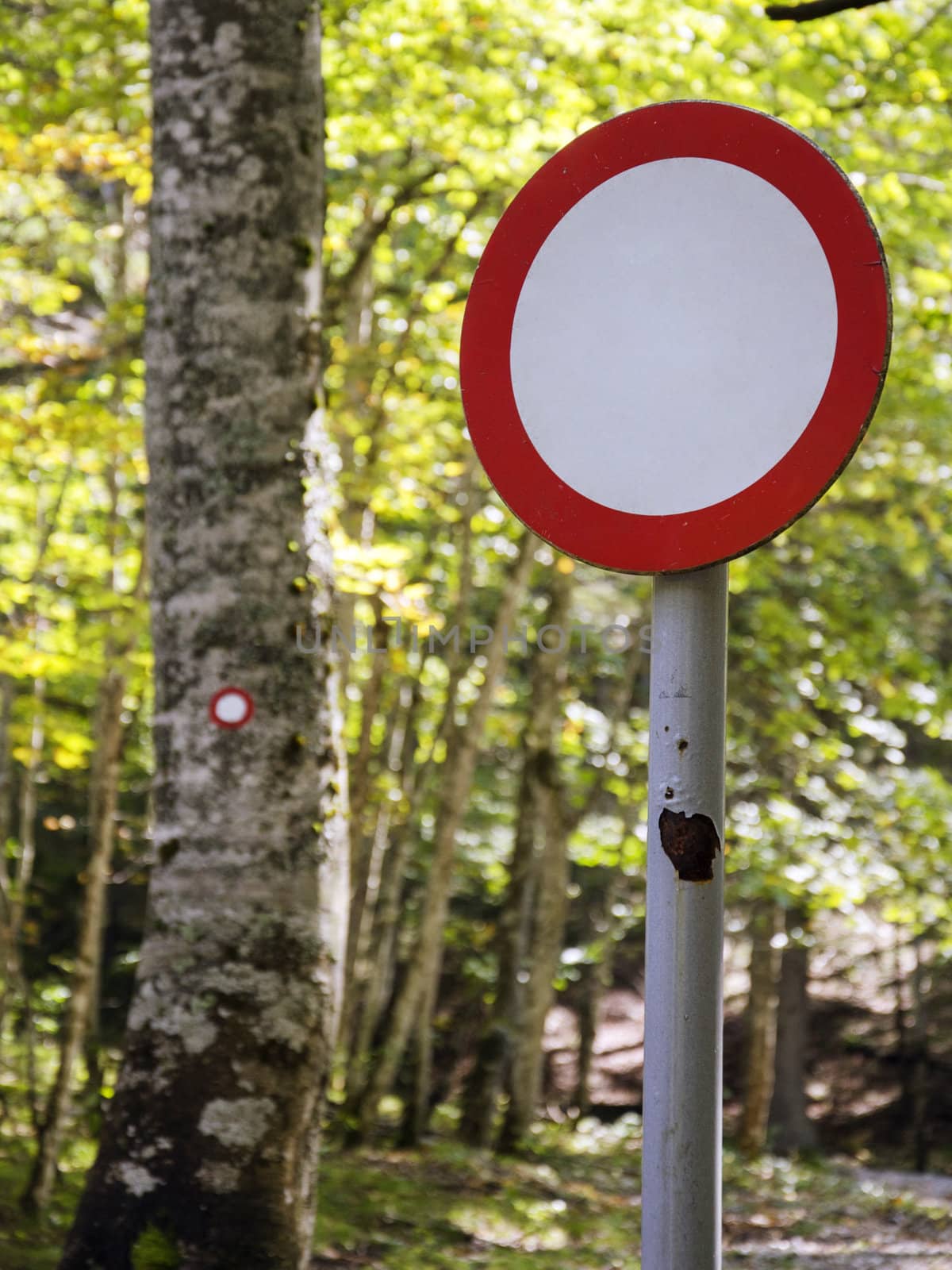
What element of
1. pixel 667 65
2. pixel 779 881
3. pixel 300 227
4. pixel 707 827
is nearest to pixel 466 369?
pixel 707 827

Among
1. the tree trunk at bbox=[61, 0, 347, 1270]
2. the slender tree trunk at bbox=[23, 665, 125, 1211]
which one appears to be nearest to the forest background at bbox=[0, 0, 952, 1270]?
the slender tree trunk at bbox=[23, 665, 125, 1211]

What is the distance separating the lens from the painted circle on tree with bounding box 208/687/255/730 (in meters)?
2.84

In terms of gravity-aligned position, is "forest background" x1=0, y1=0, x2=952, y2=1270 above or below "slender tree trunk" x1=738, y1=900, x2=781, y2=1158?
above

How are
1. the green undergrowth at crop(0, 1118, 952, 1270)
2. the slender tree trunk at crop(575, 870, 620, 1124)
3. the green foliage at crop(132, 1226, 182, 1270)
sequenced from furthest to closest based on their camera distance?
the slender tree trunk at crop(575, 870, 620, 1124) < the green undergrowth at crop(0, 1118, 952, 1270) < the green foliage at crop(132, 1226, 182, 1270)

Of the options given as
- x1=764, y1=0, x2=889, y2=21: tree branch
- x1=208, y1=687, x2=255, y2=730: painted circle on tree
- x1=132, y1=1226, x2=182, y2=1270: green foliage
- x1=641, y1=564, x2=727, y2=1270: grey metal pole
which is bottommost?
x1=132, y1=1226, x2=182, y2=1270: green foliage

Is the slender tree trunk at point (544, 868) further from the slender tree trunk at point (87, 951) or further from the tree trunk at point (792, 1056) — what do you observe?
the tree trunk at point (792, 1056)

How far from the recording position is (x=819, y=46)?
6488mm

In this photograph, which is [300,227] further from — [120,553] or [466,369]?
[120,553]

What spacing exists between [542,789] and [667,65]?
653 cm

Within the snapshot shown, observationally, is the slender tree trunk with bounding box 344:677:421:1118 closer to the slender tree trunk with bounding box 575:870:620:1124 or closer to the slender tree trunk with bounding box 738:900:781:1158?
the slender tree trunk with bounding box 575:870:620:1124

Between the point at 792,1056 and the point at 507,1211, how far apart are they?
9.55 metres

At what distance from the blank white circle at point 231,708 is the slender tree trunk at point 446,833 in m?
6.16

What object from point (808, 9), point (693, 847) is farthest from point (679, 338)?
point (808, 9)

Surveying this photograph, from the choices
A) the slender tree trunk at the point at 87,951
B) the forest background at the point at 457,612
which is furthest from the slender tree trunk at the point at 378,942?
the slender tree trunk at the point at 87,951
